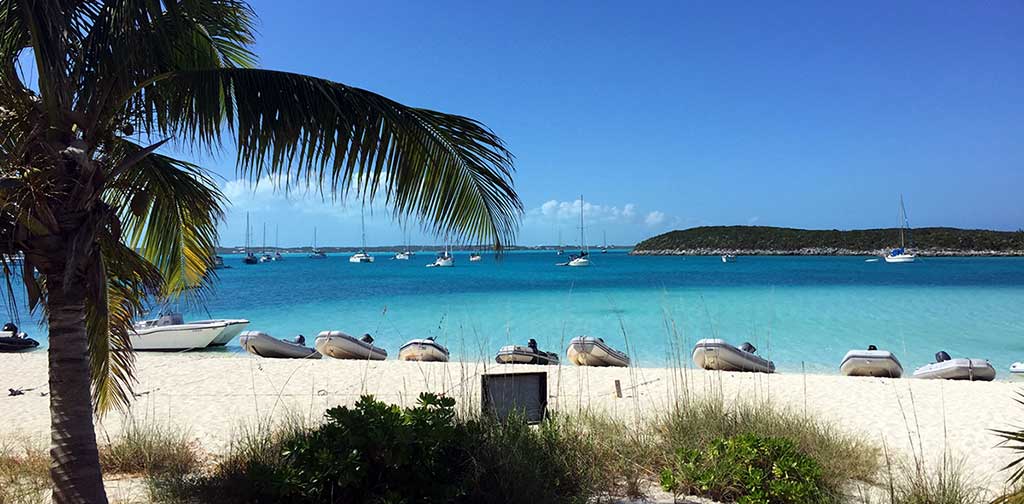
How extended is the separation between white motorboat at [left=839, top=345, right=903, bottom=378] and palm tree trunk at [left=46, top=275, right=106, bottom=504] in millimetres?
11908

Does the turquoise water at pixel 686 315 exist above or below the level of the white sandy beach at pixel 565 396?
below

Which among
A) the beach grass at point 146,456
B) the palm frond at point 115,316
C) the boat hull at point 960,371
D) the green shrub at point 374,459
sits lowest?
the boat hull at point 960,371

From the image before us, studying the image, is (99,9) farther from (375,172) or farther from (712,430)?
(712,430)

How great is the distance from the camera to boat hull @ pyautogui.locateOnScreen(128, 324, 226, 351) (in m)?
16.1

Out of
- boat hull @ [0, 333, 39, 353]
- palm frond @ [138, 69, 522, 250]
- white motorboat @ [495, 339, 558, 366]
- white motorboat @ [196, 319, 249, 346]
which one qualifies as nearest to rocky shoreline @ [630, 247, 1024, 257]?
white motorboat @ [495, 339, 558, 366]

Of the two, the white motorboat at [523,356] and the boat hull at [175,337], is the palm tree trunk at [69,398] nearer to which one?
the white motorboat at [523,356]

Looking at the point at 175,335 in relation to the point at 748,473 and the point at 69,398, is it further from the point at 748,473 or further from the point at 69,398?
the point at 748,473

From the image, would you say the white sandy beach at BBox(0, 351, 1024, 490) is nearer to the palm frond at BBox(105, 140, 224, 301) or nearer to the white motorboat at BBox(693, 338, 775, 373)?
the white motorboat at BBox(693, 338, 775, 373)

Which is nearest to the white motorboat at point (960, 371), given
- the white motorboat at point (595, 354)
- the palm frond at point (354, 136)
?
the white motorboat at point (595, 354)

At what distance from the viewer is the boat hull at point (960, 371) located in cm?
1106

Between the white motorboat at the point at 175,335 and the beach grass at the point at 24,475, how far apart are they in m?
11.1

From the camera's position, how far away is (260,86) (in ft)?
11.0

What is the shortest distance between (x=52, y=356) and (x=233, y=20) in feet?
9.01

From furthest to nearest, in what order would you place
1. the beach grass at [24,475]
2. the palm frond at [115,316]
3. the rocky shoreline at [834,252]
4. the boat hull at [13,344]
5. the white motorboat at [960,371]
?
the rocky shoreline at [834,252], the boat hull at [13,344], the white motorboat at [960,371], the palm frond at [115,316], the beach grass at [24,475]
